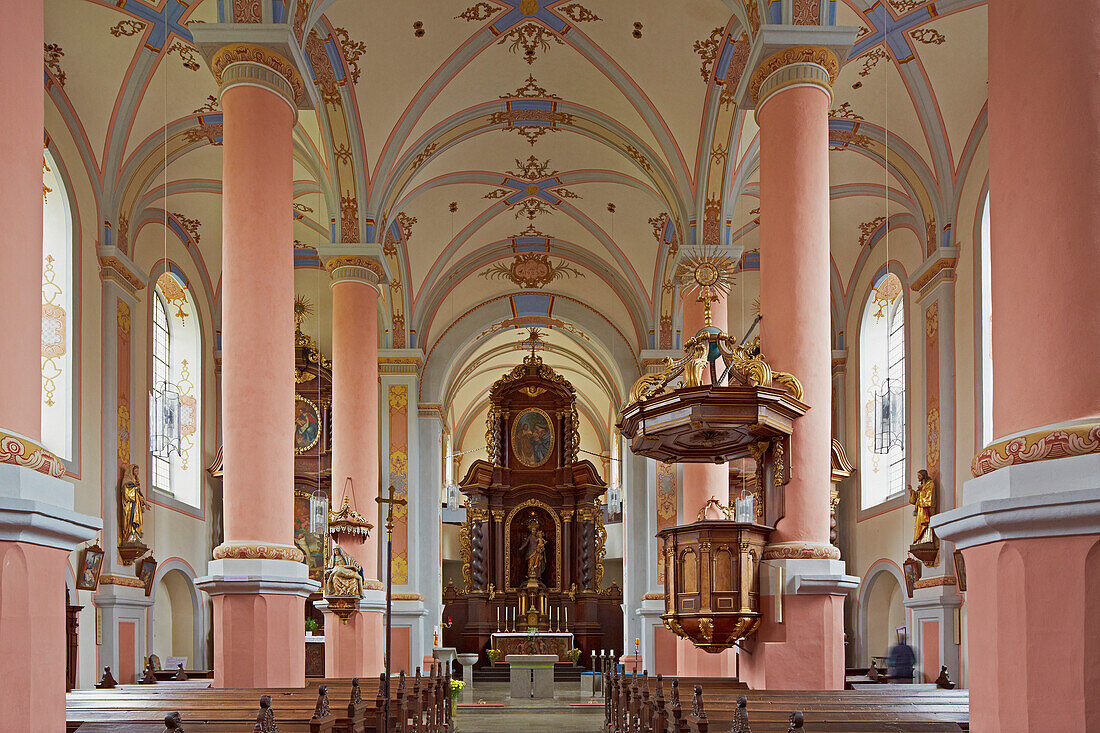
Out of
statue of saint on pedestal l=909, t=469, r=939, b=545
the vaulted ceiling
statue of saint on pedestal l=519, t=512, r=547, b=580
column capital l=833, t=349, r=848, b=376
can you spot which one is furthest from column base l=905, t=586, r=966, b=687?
statue of saint on pedestal l=519, t=512, r=547, b=580

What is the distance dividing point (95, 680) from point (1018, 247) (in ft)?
43.5

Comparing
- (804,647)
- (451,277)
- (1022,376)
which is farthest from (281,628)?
(451,277)

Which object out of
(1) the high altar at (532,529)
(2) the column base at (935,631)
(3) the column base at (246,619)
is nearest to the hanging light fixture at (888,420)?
(2) the column base at (935,631)

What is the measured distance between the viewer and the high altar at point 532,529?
1146 inches

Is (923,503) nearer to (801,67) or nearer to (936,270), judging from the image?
(936,270)

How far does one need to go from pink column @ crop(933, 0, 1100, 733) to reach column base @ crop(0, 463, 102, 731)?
2.83 meters

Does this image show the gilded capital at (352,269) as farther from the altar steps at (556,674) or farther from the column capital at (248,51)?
the altar steps at (556,674)

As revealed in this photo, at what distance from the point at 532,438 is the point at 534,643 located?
306 inches

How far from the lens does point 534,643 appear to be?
23984mm

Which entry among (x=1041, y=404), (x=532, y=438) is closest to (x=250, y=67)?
(x=1041, y=404)

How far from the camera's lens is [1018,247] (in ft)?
11.9

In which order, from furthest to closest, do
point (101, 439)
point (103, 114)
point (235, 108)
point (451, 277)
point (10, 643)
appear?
point (451, 277) → point (101, 439) → point (103, 114) → point (235, 108) → point (10, 643)

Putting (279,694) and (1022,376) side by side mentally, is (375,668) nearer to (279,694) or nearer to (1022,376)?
(279,694)

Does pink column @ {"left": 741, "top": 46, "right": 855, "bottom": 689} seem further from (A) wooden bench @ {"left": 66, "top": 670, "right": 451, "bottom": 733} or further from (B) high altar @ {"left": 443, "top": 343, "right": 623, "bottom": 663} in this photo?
(B) high altar @ {"left": 443, "top": 343, "right": 623, "bottom": 663}
